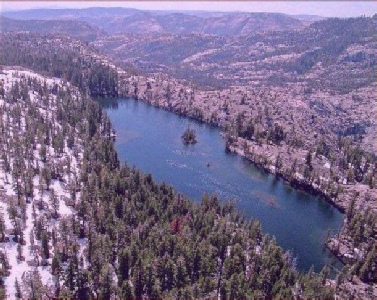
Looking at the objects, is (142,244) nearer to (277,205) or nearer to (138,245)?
(138,245)

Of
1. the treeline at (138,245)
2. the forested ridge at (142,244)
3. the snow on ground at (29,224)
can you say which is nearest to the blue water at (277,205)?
the forested ridge at (142,244)

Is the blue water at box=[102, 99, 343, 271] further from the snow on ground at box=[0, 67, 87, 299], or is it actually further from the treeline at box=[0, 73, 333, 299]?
the snow on ground at box=[0, 67, 87, 299]

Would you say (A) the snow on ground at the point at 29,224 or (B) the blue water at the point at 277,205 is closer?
(A) the snow on ground at the point at 29,224

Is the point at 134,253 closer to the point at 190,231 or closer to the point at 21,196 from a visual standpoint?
the point at 190,231

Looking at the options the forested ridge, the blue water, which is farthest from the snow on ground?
the blue water

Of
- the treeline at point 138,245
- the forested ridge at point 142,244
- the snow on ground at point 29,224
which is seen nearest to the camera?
the treeline at point 138,245

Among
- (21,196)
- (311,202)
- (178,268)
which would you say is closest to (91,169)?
(21,196)

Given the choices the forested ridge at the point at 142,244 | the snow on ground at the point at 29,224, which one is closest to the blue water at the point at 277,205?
the forested ridge at the point at 142,244

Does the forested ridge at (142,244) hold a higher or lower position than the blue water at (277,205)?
higher

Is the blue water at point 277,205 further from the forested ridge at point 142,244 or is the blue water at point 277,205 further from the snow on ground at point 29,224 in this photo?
the snow on ground at point 29,224

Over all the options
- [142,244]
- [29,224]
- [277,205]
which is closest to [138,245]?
[142,244]

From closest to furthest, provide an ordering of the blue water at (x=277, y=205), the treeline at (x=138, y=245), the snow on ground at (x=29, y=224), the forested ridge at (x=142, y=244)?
the treeline at (x=138, y=245)
the forested ridge at (x=142, y=244)
the snow on ground at (x=29, y=224)
the blue water at (x=277, y=205)
